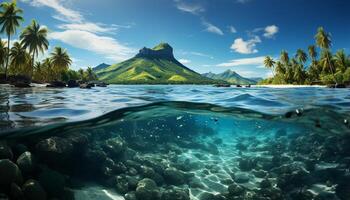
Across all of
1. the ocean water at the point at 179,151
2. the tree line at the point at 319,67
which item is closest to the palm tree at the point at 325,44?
the tree line at the point at 319,67

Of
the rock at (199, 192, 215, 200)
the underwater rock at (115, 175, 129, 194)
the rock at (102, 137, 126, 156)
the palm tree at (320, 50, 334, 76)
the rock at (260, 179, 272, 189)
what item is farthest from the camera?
the palm tree at (320, 50, 334, 76)

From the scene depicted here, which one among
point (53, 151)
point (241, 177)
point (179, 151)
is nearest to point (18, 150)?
point (53, 151)

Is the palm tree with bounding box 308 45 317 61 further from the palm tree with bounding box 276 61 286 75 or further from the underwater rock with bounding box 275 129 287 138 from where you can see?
the underwater rock with bounding box 275 129 287 138

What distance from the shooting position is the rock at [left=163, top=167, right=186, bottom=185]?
9.27 metres

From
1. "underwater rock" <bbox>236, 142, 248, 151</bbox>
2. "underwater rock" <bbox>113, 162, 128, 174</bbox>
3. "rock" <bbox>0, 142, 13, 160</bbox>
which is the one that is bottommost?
"underwater rock" <bbox>236, 142, 248, 151</bbox>

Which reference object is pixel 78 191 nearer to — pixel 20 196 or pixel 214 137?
pixel 20 196

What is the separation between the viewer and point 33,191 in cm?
654

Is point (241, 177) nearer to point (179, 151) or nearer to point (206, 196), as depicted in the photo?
point (206, 196)

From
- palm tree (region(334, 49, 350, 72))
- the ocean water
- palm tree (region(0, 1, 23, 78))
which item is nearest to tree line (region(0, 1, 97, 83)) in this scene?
palm tree (region(0, 1, 23, 78))

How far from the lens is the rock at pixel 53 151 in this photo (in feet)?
26.9

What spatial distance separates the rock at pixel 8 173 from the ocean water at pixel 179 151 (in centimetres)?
3

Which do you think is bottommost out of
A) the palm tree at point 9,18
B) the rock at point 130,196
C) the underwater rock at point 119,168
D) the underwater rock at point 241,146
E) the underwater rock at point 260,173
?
the underwater rock at point 260,173

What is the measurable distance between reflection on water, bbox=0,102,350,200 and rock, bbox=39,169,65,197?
0.08ft

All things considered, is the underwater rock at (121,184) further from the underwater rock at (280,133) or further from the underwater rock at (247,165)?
the underwater rock at (280,133)
